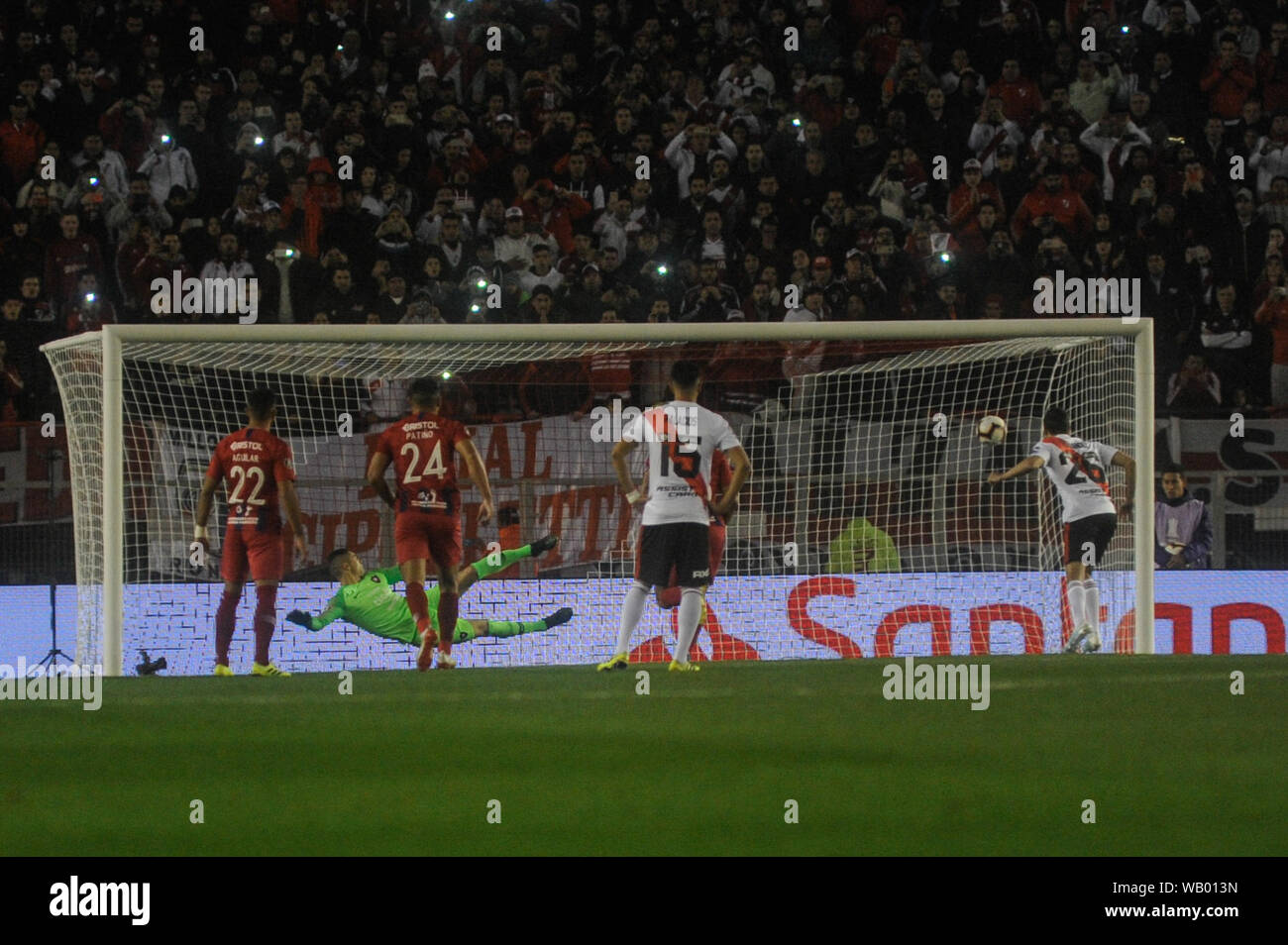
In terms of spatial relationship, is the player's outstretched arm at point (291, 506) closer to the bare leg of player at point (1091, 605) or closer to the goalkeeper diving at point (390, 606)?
the goalkeeper diving at point (390, 606)

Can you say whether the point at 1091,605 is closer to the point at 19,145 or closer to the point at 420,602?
the point at 420,602

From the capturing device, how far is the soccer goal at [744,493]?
11156 millimetres

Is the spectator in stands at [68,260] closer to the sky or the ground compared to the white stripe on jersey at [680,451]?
closer to the sky

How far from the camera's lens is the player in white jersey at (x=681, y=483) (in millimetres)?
9586

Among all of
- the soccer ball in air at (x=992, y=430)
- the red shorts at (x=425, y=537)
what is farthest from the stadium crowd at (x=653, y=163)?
the red shorts at (x=425, y=537)

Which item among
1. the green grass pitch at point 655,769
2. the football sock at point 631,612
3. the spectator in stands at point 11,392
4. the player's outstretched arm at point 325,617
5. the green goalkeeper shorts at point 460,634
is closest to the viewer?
the green grass pitch at point 655,769

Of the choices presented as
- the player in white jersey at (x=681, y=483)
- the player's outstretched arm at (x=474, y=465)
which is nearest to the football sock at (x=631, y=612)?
the player in white jersey at (x=681, y=483)

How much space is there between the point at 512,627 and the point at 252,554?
2079mm

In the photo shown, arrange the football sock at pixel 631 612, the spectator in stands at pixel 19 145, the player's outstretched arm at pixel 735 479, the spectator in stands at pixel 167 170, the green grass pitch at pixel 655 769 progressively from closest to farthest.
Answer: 1. the green grass pitch at pixel 655 769
2. the player's outstretched arm at pixel 735 479
3. the football sock at pixel 631 612
4. the spectator in stands at pixel 167 170
5. the spectator in stands at pixel 19 145

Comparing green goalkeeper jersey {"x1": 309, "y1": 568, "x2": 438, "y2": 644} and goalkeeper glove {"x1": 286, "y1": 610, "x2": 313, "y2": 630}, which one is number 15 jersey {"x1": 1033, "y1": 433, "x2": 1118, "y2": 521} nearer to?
green goalkeeper jersey {"x1": 309, "y1": 568, "x2": 438, "y2": 644}

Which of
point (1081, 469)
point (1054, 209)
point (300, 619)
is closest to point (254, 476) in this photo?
point (300, 619)

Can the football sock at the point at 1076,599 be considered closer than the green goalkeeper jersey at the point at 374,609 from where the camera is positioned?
Yes

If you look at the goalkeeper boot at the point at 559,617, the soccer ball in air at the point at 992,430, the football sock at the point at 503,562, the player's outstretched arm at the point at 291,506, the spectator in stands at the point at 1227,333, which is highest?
the spectator in stands at the point at 1227,333


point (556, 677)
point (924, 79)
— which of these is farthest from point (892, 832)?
point (924, 79)
